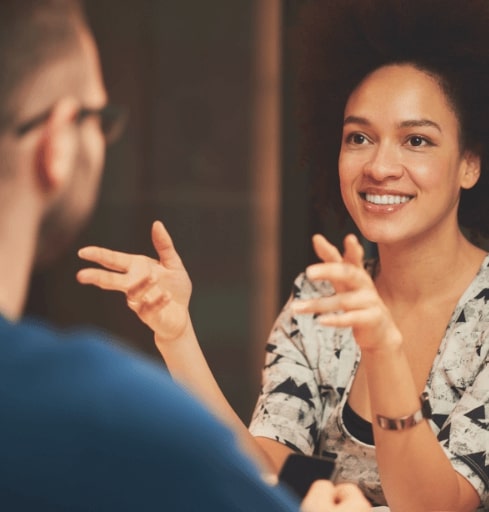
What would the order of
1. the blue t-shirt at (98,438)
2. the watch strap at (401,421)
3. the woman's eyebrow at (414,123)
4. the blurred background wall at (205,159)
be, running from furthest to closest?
the blurred background wall at (205,159)
the woman's eyebrow at (414,123)
the watch strap at (401,421)
the blue t-shirt at (98,438)

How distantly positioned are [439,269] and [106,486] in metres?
1.26

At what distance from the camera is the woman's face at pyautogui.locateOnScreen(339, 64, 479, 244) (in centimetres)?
187

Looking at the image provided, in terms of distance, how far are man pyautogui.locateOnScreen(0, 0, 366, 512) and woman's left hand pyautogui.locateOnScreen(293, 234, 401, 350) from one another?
0.44 meters

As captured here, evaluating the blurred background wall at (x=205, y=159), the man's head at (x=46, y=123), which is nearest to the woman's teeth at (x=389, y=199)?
the man's head at (x=46, y=123)

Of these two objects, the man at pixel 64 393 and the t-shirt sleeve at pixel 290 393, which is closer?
the man at pixel 64 393

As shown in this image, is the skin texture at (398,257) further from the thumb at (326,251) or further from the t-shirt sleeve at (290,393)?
the thumb at (326,251)

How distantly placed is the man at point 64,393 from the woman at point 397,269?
781mm

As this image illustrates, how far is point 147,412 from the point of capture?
0.79m

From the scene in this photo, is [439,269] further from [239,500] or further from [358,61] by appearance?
[239,500]

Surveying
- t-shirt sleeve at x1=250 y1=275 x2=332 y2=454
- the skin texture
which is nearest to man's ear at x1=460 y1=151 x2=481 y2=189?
the skin texture

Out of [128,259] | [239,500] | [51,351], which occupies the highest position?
[128,259]

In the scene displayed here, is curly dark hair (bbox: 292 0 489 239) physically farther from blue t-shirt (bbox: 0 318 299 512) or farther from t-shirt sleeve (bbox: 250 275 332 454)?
blue t-shirt (bbox: 0 318 299 512)

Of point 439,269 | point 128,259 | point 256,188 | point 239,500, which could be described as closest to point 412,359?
point 439,269

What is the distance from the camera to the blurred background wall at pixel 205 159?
12.8 feet
